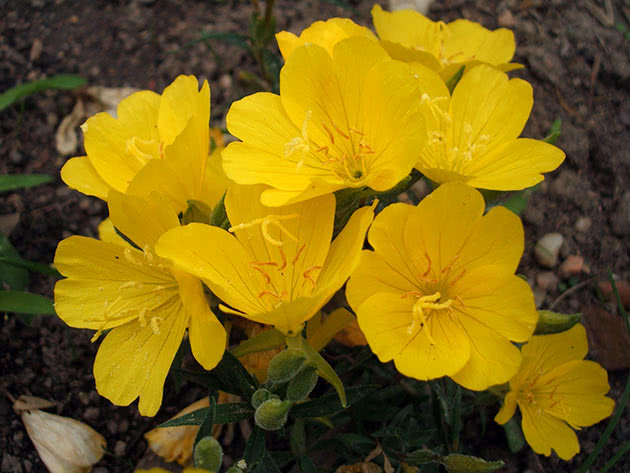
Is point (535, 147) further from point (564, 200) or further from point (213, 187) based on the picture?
point (564, 200)

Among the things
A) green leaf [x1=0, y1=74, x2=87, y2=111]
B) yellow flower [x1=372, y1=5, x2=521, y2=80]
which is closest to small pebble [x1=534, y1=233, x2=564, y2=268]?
yellow flower [x1=372, y1=5, x2=521, y2=80]

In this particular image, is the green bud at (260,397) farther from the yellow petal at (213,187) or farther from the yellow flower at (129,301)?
the yellow petal at (213,187)

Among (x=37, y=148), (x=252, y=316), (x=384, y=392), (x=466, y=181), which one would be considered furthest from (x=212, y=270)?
(x=37, y=148)

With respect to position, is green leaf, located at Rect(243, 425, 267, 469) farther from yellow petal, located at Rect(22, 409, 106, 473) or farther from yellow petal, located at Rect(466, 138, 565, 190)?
yellow petal, located at Rect(466, 138, 565, 190)

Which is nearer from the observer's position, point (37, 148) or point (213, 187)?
point (213, 187)

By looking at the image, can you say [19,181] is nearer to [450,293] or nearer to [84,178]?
[84,178]

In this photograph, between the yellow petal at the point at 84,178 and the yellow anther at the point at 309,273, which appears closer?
the yellow anther at the point at 309,273

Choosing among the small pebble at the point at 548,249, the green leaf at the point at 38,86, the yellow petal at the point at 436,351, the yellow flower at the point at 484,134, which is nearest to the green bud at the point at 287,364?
the yellow petal at the point at 436,351
